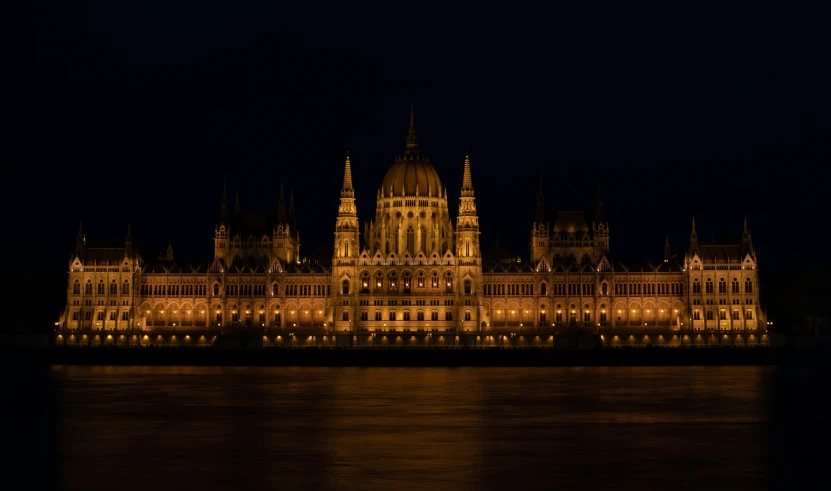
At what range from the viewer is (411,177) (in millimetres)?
158250

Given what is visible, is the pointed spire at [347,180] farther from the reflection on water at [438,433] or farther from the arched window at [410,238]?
the reflection on water at [438,433]

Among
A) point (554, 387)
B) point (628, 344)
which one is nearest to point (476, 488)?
point (554, 387)

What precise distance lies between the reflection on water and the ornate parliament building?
51827 millimetres

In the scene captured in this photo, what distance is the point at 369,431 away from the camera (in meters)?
58.6

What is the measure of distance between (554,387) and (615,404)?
49.4 feet

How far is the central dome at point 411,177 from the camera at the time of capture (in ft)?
519

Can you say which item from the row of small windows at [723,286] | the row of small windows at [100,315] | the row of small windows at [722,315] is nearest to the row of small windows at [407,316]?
the row of small windows at [722,315]

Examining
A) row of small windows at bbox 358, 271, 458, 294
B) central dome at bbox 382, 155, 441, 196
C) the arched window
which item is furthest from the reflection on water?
central dome at bbox 382, 155, 441, 196

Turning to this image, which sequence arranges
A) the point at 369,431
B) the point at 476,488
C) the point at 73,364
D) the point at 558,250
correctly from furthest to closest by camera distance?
the point at 558,250 → the point at 73,364 → the point at 369,431 → the point at 476,488

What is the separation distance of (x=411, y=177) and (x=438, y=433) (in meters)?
102

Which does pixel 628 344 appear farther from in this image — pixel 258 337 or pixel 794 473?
pixel 794 473

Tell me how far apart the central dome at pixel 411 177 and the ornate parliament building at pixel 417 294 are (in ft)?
0.85

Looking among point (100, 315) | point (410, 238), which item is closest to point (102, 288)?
point (100, 315)

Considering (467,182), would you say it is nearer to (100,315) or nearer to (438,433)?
(100,315)
